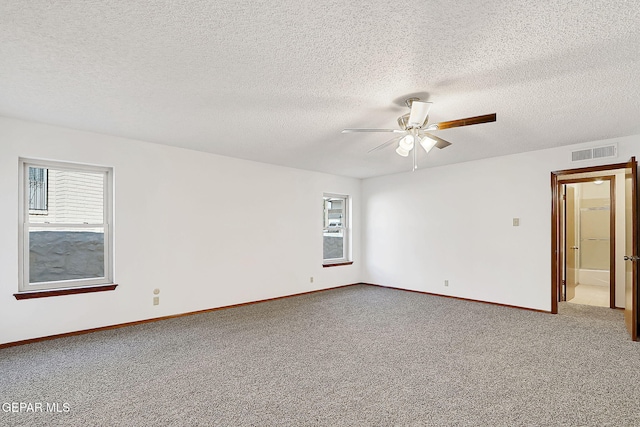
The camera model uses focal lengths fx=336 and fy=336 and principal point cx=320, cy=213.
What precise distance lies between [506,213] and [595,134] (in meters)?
1.53

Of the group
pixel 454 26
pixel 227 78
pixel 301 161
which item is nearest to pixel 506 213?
pixel 301 161

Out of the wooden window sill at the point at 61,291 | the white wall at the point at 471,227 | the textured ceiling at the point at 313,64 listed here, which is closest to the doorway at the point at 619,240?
the white wall at the point at 471,227

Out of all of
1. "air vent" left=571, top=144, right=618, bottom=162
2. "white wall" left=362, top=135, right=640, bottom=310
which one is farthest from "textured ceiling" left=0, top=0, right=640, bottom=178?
"white wall" left=362, top=135, right=640, bottom=310

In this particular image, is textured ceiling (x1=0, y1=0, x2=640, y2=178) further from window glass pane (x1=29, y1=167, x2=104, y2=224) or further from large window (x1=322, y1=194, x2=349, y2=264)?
large window (x1=322, y1=194, x2=349, y2=264)

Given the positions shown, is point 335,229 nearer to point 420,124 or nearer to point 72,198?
point 420,124

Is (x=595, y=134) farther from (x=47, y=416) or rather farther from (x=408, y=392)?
(x=47, y=416)

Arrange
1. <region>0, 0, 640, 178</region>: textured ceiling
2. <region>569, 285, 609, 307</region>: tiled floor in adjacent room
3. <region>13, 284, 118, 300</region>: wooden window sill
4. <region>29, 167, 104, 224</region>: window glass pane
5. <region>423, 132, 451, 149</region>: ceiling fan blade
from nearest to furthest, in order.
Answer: <region>0, 0, 640, 178</region>: textured ceiling → <region>423, 132, 451, 149</region>: ceiling fan blade → <region>13, 284, 118, 300</region>: wooden window sill → <region>29, 167, 104, 224</region>: window glass pane → <region>569, 285, 609, 307</region>: tiled floor in adjacent room

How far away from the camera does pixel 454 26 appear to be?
6.10 ft

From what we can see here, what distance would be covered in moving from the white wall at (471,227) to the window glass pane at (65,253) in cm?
480

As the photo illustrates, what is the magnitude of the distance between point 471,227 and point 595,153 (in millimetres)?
1882

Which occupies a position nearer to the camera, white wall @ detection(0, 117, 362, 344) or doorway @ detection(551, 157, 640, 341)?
white wall @ detection(0, 117, 362, 344)

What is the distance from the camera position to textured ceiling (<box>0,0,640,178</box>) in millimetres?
1750

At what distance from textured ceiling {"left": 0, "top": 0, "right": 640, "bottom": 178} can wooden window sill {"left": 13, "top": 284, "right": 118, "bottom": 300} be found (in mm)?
1792

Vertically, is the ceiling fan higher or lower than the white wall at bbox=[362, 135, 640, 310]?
higher
